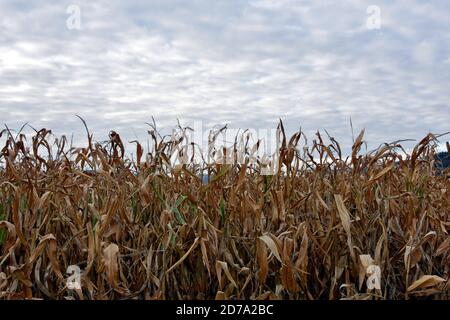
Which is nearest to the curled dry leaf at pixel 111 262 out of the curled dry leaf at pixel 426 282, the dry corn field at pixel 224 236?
the dry corn field at pixel 224 236

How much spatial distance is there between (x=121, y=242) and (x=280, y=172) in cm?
102

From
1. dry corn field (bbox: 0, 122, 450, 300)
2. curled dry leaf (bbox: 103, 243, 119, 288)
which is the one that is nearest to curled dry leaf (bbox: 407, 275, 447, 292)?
dry corn field (bbox: 0, 122, 450, 300)

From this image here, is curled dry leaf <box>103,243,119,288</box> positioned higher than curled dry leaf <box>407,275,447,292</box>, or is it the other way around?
curled dry leaf <box>103,243,119,288</box>

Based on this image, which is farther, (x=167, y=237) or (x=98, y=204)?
(x=98, y=204)

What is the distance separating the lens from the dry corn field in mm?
2783

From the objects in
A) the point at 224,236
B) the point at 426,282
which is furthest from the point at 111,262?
the point at 426,282

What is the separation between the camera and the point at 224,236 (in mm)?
2941

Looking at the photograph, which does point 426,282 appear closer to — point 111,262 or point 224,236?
point 224,236

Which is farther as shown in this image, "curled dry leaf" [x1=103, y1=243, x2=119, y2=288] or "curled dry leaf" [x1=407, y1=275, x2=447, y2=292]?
"curled dry leaf" [x1=407, y1=275, x2=447, y2=292]

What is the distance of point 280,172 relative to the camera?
3410 millimetres

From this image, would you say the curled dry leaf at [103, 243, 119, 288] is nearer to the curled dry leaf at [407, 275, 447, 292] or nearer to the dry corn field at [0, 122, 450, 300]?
the dry corn field at [0, 122, 450, 300]

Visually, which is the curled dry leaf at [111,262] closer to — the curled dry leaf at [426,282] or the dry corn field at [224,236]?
the dry corn field at [224,236]
